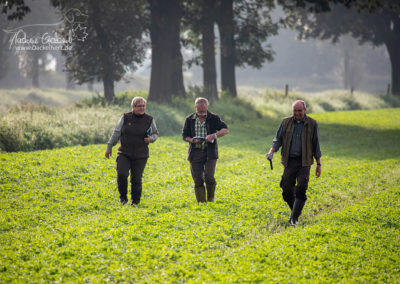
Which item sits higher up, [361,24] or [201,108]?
[361,24]

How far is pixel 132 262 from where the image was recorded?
767 centimetres

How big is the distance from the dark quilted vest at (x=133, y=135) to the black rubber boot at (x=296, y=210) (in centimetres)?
374

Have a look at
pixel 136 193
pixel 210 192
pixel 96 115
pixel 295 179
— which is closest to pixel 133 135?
pixel 136 193

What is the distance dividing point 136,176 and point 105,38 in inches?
789

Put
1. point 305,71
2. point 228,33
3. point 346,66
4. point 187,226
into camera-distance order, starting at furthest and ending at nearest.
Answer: point 305,71 < point 346,66 < point 228,33 < point 187,226

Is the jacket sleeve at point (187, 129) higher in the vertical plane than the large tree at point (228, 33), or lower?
lower

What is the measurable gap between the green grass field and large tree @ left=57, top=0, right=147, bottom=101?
42.9 ft

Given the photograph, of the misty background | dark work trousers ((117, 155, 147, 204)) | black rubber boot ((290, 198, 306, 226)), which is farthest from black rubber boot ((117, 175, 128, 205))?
the misty background

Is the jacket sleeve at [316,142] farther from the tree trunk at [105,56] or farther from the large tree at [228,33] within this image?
the large tree at [228,33]

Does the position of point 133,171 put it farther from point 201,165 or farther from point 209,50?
point 209,50

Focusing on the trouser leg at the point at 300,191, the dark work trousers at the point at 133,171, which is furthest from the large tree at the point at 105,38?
the trouser leg at the point at 300,191

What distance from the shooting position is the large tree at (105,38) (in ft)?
91.3

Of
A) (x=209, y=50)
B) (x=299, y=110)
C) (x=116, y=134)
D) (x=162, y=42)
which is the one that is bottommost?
(x=116, y=134)

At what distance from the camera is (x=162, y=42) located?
30.8 m
